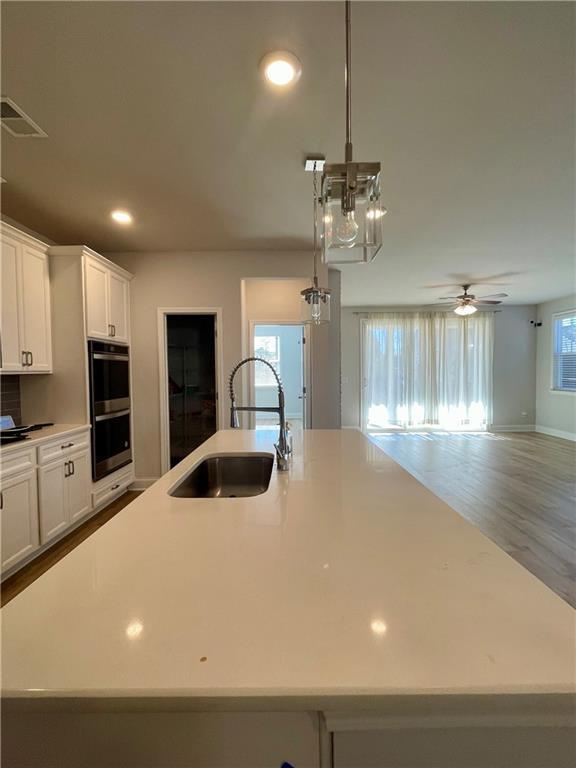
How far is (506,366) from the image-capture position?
7781 mm

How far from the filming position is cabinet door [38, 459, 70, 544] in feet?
8.29

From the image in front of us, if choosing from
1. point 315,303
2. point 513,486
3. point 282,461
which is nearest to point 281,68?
point 315,303

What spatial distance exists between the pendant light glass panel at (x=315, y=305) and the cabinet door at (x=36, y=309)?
2166mm

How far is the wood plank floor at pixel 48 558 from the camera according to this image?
222 cm

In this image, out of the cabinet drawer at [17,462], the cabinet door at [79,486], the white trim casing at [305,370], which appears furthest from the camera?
the white trim casing at [305,370]

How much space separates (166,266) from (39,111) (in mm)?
2192

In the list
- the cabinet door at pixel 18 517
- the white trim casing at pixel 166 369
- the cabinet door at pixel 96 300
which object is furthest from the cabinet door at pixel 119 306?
the cabinet door at pixel 18 517

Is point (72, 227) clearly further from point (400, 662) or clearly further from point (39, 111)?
point (400, 662)

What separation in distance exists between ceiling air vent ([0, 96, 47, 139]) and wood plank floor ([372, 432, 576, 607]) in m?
4.00

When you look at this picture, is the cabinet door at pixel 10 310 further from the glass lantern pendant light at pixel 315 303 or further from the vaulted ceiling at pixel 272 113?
the glass lantern pendant light at pixel 315 303

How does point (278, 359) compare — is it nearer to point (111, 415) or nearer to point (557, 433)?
point (111, 415)

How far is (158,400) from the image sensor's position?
159 inches

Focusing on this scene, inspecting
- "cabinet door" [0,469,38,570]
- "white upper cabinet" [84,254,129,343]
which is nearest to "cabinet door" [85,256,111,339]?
"white upper cabinet" [84,254,129,343]

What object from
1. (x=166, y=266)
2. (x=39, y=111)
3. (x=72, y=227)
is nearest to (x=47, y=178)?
(x=39, y=111)
